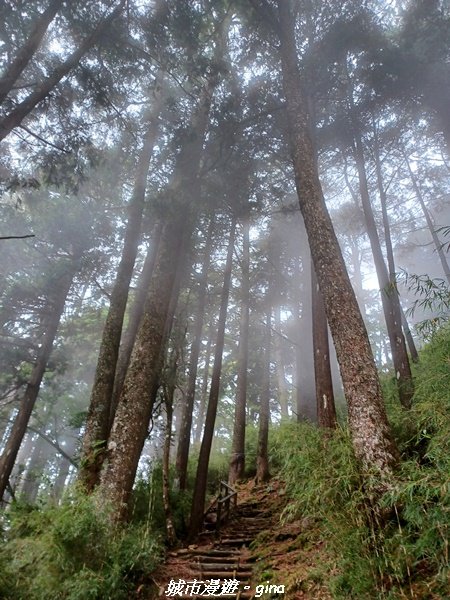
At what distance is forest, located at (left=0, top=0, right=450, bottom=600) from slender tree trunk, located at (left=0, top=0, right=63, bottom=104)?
0.03 meters

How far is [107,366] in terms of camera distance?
25.0 ft

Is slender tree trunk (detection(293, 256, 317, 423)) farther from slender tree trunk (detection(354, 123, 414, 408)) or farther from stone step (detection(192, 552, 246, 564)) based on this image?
stone step (detection(192, 552, 246, 564))

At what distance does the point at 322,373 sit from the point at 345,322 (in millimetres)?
2573

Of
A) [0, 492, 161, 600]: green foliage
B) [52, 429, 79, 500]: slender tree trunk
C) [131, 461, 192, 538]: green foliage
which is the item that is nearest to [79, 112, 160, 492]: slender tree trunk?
[52, 429, 79, 500]: slender tree trunk

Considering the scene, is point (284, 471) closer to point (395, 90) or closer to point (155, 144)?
point (155, 144)

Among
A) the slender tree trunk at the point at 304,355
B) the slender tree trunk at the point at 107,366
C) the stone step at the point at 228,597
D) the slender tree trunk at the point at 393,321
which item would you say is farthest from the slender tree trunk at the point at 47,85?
the slender tree trunk at the point at 304,355

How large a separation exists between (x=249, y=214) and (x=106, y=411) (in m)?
7.34

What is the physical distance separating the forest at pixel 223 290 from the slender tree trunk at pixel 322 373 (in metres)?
0.05

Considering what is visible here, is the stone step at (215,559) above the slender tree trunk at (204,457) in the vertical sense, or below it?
below

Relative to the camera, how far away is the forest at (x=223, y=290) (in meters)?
4.14

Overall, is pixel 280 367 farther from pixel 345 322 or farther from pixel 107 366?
pixel 345 322

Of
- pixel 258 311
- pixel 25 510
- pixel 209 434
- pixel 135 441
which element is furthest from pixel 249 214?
pixel 25 510

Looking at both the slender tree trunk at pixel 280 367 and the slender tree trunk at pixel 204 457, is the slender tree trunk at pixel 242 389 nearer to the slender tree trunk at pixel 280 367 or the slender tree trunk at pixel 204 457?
the slender tree trunk at pixel 204 457

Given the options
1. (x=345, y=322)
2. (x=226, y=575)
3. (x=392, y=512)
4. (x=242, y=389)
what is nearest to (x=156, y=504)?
(x=226, y=575)
